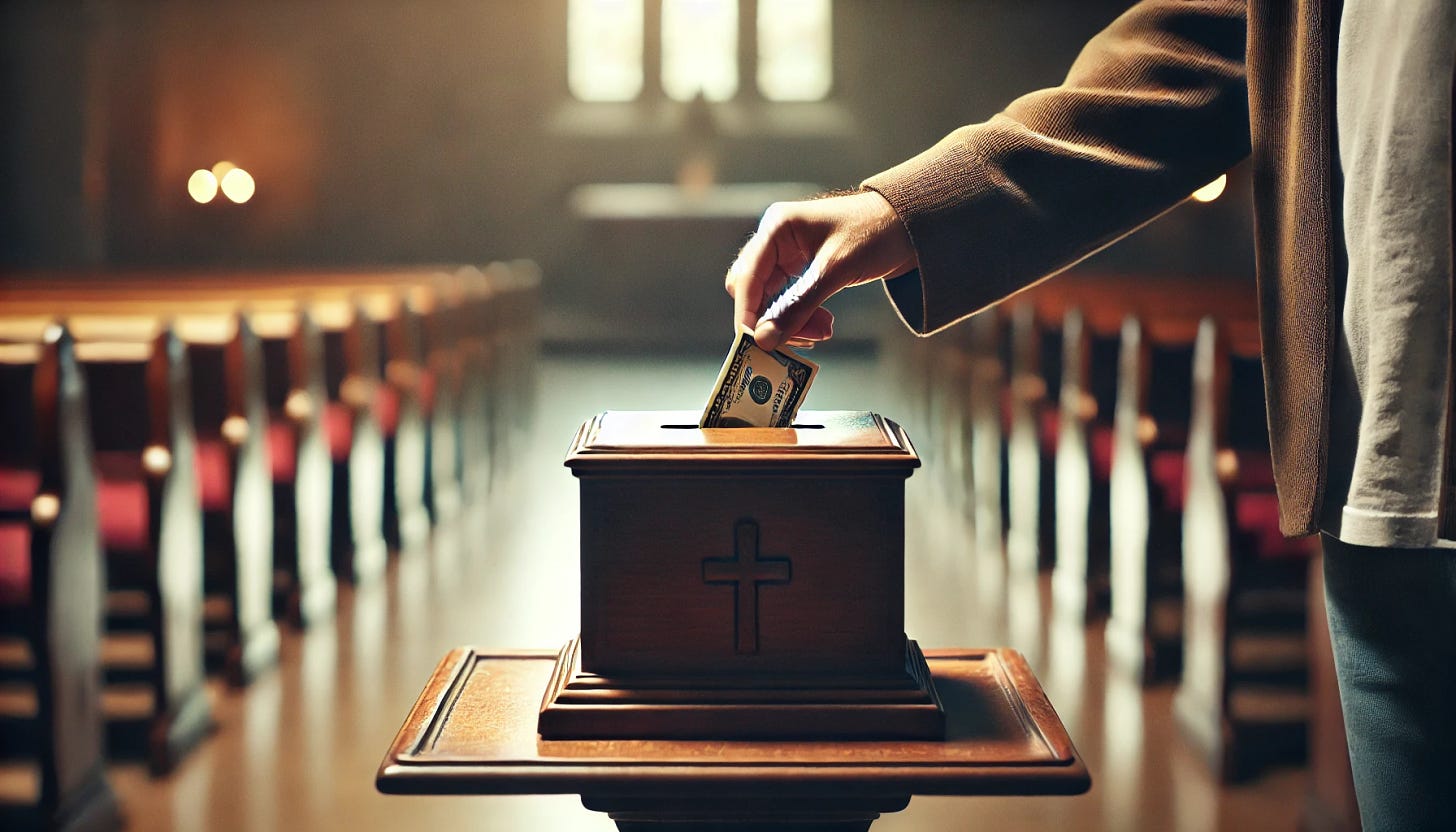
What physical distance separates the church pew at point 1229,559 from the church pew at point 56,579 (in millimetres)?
2367

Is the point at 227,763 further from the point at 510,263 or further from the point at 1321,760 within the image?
the point at 510,263

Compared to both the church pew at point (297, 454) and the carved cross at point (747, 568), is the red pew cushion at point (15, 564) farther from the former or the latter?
the carved cross at point (747, 568)

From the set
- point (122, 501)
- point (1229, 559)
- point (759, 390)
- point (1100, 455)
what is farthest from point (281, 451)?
point (759, 390)

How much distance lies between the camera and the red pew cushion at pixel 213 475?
3.55 metres

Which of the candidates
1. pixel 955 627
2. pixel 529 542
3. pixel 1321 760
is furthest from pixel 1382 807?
pixel 529 542

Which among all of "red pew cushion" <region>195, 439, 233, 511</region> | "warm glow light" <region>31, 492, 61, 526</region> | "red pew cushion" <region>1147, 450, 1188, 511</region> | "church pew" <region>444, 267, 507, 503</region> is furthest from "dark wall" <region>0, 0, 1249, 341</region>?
"warm glow light" <region>31, 492, 61, 526</region>

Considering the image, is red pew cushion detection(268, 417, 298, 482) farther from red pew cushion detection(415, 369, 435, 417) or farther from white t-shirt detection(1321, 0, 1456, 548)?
white t-shirt detection(1321, 0, 1456, 548)

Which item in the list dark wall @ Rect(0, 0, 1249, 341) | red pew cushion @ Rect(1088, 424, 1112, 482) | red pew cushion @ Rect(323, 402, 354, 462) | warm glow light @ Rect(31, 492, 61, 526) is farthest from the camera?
dark wall @ Rect(0, 0, 1249, 341)

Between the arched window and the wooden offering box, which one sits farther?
the arched window

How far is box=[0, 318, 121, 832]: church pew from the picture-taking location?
262 centimetres

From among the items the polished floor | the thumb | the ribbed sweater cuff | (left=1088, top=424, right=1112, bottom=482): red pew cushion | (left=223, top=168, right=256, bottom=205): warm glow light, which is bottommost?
the polished floor

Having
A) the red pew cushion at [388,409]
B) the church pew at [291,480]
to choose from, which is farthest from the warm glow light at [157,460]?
the red pew cushion at [388,409]

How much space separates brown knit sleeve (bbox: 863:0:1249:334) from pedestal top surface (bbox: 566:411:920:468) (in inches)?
4.3

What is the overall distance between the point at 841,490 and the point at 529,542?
4.23m
